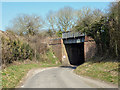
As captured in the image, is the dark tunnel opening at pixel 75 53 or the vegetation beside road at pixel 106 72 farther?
the dark tunnel opening at pixel 75 53

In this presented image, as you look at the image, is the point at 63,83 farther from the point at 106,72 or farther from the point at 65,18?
the point at 65,18

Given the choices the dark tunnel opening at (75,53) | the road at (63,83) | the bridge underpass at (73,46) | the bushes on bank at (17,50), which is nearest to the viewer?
the road at (63,83)

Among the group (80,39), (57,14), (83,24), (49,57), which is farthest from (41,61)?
(57,14)

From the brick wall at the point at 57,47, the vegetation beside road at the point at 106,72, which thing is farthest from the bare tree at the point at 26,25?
the vegetation beside road at the point at 106,72

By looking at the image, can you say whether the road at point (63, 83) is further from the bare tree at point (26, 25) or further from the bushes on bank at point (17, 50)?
the bare tree at point (26, 25)

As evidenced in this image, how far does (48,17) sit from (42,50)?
19611mm

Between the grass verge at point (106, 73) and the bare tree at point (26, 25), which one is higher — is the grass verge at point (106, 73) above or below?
below

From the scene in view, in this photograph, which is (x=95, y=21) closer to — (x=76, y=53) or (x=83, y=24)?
(x=83, y=24)

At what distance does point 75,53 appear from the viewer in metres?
41.5

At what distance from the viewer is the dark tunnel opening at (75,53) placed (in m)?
39.6

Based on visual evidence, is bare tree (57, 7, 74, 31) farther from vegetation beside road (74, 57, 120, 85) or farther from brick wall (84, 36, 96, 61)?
vegetation beside road (74, 57, 120, 85)

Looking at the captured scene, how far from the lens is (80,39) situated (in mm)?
34188

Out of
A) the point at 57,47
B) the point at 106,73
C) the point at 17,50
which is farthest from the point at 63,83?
the point at 57,47

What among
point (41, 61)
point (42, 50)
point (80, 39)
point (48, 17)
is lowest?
point (41, 61)
